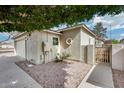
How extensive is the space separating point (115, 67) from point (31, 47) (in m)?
5.18

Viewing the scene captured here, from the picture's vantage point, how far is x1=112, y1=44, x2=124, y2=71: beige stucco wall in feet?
19.0

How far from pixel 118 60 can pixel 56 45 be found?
13.5 feet

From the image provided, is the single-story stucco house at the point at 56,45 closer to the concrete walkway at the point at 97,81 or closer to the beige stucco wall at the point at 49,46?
the beige stucco wall at the point at 49,46

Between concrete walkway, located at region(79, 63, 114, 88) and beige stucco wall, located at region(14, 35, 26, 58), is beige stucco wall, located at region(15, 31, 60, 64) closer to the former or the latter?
beige stucco wall, located at region(14, 35, 26, 58)

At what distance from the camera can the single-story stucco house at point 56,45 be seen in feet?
23.4

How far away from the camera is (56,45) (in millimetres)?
8195

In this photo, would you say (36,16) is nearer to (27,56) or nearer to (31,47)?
(31,47)

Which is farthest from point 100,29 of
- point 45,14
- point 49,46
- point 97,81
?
point 45,14

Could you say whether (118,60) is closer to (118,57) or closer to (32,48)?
(118,57)

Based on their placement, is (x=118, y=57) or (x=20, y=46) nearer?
(x=118, y=57)

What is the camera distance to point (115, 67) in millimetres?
5977

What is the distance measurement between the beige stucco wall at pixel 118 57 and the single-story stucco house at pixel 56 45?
147 cm

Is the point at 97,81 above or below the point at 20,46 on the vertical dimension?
below

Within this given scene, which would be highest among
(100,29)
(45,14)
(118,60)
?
(100,29)
